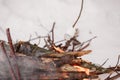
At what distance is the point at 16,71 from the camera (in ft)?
2.67

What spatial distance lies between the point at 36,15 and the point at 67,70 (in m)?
0.46

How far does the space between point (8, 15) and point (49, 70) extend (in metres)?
0.47

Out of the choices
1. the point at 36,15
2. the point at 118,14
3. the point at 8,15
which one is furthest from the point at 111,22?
the point at 8,15

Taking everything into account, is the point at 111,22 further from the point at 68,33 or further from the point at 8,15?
the point at 8,15

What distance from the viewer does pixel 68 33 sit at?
1.18 metres

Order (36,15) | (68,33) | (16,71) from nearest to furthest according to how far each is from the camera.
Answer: (16,71) → (68,33) → (36,15)

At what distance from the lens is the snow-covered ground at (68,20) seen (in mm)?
1222

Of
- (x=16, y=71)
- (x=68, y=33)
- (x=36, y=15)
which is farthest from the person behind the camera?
(x=36, y=15)

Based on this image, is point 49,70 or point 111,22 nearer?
point 49,70

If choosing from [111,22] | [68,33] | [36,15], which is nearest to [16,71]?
[68,33]

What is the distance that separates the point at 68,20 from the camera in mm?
1316

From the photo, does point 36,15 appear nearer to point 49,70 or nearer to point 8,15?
point 8,15

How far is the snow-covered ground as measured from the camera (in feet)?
4.01

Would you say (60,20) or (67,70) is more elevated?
(60,20)
